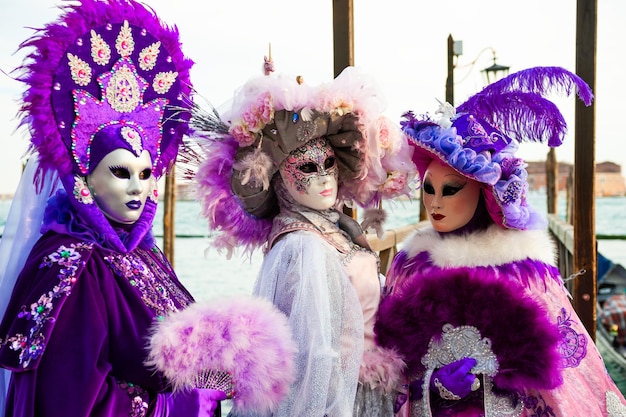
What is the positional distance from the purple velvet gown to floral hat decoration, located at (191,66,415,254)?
24.0 inches

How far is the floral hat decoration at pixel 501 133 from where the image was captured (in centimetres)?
269

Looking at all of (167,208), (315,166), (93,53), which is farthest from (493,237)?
(167,208)

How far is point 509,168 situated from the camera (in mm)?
2721

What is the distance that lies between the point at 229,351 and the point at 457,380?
895 millimetres

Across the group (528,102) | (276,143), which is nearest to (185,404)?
(276,143)

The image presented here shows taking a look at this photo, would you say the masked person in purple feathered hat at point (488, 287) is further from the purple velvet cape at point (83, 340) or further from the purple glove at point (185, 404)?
the purple velvet cape at point (83, 340)

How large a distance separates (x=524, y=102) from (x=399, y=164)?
0.62m

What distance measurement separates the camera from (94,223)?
7.61 ft

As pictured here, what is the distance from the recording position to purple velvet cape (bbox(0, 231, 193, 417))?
6.69ft

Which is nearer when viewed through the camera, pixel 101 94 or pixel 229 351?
pixel 229 351

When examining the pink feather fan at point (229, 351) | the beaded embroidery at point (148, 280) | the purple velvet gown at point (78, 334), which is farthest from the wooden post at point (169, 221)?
the pink feather fan at point (229, 351)

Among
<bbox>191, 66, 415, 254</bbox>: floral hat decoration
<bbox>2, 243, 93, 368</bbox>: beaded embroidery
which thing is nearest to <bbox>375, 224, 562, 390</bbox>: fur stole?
<bbox>191, 66, 415, 254</bbox>: floral hat decoration

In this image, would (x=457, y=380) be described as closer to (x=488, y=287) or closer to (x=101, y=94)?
(x=488, y=287)

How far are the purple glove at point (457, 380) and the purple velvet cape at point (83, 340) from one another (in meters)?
1.03
